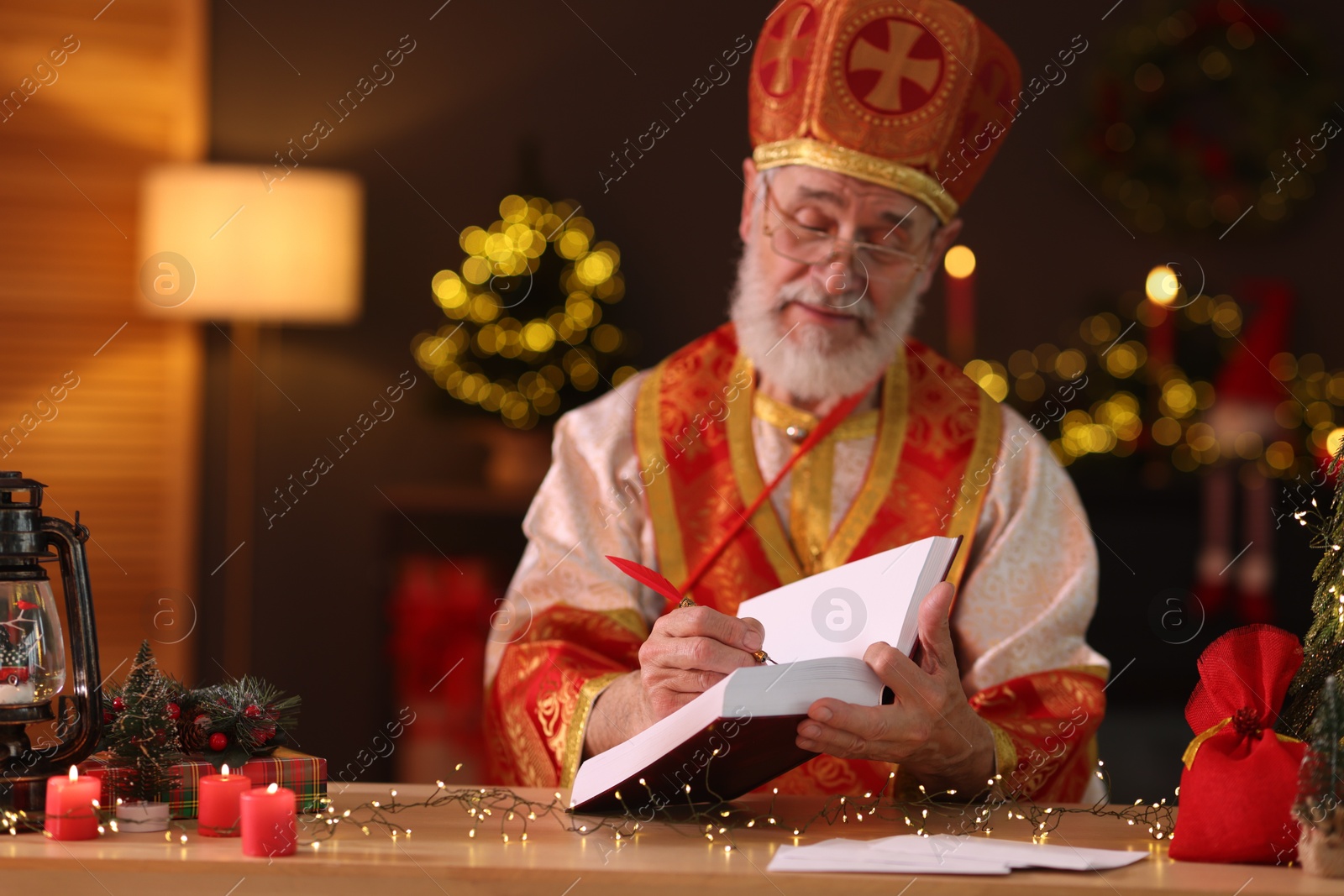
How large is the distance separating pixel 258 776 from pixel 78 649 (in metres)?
0.25

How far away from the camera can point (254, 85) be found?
500 cm

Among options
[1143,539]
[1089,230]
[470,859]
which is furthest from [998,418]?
[1089,230]

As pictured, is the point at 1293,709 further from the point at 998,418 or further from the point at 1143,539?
the point at 1143,539

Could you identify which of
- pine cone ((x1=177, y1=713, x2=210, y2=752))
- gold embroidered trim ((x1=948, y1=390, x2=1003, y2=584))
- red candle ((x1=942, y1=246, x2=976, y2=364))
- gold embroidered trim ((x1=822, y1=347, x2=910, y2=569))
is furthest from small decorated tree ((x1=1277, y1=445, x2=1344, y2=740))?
red candle ((x1=942, y1=246, x2=976, y2=364))

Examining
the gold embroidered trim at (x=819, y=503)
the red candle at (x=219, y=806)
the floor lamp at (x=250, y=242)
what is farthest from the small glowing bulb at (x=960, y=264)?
the red candle at (x=219, y=806)

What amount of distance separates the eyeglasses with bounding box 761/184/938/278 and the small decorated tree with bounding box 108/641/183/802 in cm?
131

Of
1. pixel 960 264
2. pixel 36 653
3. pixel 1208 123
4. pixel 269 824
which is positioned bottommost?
pixel 269 824

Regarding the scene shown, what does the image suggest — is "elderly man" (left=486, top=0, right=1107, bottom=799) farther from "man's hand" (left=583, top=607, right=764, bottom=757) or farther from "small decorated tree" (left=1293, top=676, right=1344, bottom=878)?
"small decorated tree" (left=1293, top=676, right=1344, bottom=878)

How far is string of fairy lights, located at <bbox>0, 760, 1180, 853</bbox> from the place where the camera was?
1.50 m

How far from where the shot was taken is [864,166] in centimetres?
239

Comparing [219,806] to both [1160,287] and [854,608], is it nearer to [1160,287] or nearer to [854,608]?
[854,608]

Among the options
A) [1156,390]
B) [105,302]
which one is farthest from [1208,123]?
[105,302]

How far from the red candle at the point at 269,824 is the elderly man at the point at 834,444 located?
2.59 feet

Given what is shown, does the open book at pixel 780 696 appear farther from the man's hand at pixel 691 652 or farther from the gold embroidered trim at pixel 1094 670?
the gold embroidered trim at pixel 1094 670
